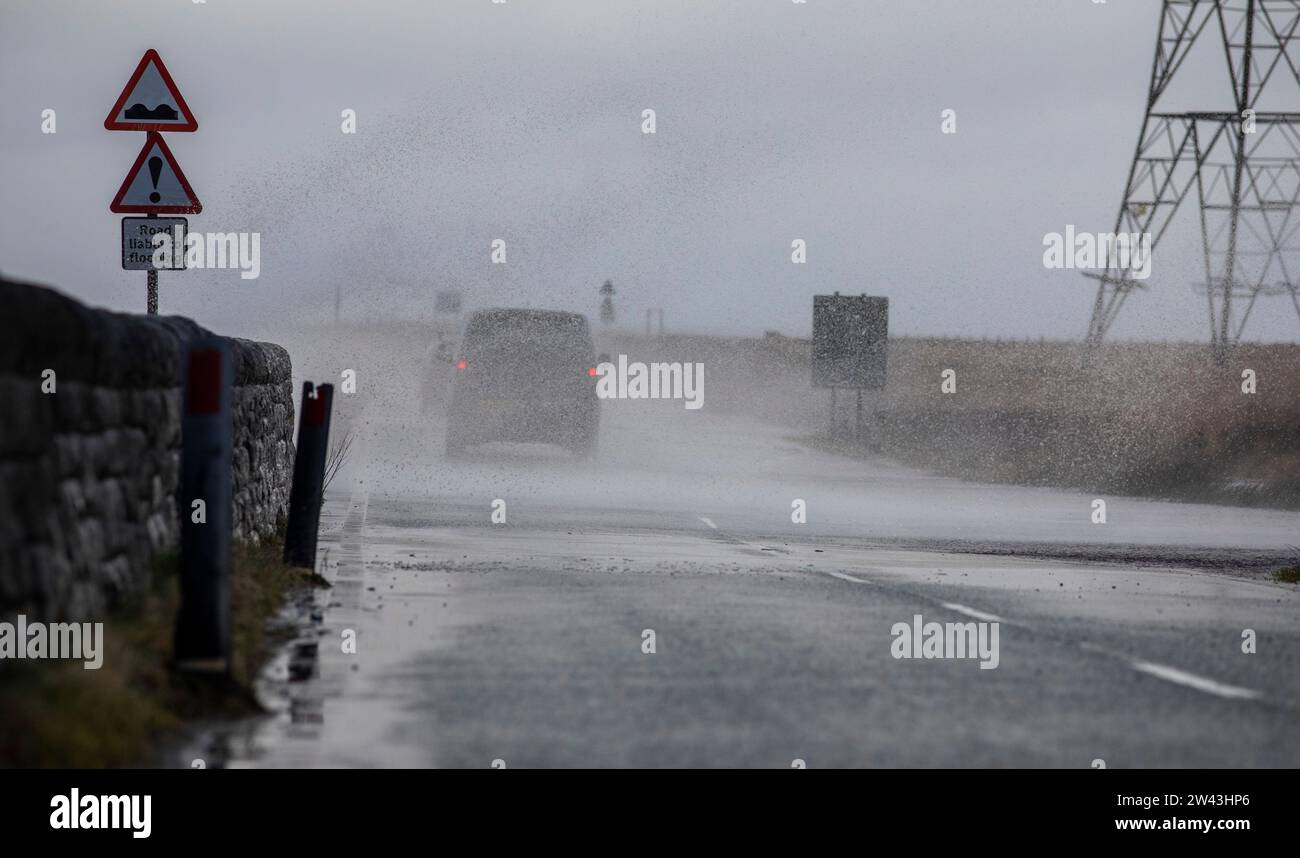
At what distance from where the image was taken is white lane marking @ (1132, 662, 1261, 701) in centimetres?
843

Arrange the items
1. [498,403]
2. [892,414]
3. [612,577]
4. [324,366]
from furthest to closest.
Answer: [324,366] → [892,414] → [498,403] → [612,577]

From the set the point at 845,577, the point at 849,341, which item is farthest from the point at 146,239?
the point at 849,341

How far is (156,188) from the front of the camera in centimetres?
1480

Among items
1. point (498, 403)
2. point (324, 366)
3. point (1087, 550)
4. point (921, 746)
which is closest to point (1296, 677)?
point (921, 746)

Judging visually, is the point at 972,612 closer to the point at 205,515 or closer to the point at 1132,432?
the point at 205,515

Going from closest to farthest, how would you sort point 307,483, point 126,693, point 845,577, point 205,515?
point 126,693 < point 205,515 < point 307,483 < point 845,577

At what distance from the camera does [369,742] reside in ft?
23.4

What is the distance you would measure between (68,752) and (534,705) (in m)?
2.14

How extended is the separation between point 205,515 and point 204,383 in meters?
0.54

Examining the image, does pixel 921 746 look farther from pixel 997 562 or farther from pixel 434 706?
pixel 997 562

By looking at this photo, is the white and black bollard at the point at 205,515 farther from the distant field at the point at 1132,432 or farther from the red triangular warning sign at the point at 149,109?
the distant field at the point at 1132,432

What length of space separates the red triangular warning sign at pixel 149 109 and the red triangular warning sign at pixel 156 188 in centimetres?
13

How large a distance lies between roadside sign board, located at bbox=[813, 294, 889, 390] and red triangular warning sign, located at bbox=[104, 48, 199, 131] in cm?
3511

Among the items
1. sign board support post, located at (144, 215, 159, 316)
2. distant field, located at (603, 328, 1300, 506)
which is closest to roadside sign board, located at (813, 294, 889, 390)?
distant field, located at (603, 328, 1300, 506)
